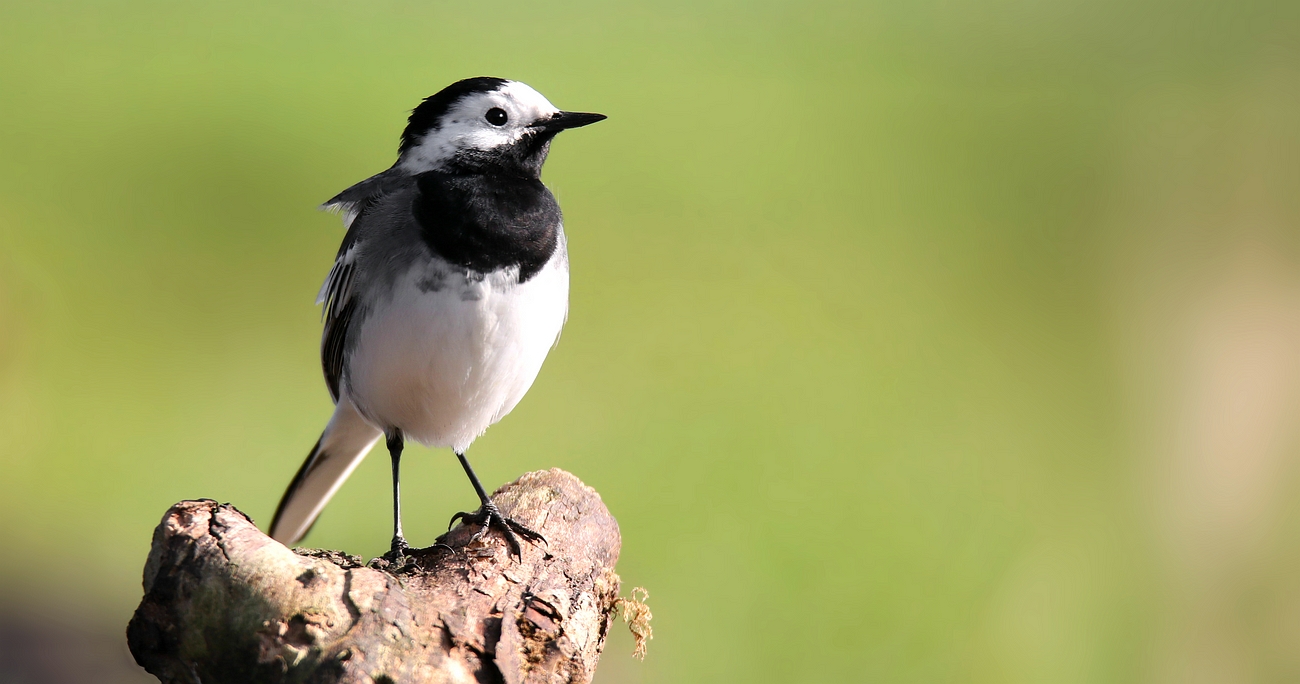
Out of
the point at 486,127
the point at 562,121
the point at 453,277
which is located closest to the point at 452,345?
the point at 453,277

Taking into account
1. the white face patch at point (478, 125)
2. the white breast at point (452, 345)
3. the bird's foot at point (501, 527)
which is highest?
the white face patch at point (478, 125)

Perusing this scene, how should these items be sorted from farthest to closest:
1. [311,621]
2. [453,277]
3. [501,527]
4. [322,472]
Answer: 1. [322,472]
2. [453,277]
3. [501,527]
4. [311,621]

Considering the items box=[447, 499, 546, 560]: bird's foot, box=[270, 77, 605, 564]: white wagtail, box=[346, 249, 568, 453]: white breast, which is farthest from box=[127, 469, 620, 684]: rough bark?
box=[346, 249, 568, 453]: white breast

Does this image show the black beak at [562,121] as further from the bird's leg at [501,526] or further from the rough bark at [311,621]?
the rough bark at [311,621]

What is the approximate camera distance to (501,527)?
3236 millimetres

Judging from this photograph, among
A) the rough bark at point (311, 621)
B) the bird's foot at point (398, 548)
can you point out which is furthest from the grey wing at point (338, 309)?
the rough bark at point (311, 621)

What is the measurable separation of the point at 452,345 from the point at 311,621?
1216 millimetres

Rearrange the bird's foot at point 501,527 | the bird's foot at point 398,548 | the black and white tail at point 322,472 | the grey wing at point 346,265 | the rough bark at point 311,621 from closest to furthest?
1. the rough bark at point 311,621
2. the bird's foot at point 501,527
3. the bird's foot at point 398,548
4. the grey wing at point 346,265
5. the black and white tail at point 322,472

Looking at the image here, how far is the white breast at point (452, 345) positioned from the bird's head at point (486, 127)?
1.35 ft

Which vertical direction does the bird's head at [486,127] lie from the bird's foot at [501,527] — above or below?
above

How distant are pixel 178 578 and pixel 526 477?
56.5 inches

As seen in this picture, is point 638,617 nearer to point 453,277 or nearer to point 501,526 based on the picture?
point 501,526

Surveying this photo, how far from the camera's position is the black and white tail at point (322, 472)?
4.16 metres

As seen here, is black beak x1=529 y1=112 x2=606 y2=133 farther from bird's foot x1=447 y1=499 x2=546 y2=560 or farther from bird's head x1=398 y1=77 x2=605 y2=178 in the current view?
bird's foot x1=447 y1=499 x2=546 y2=560
